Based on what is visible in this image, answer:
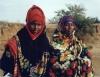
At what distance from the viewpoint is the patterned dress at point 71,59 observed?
299 inches

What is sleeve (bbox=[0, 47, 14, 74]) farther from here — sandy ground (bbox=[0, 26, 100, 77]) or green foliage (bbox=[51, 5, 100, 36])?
green foliage (bbox=[51, 5, 100, 36])

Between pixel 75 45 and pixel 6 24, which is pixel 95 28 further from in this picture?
pixel 75 45

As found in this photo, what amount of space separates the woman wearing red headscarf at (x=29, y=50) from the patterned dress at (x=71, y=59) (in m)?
0.16

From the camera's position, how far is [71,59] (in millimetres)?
7605

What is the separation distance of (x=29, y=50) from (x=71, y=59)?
0.65 m

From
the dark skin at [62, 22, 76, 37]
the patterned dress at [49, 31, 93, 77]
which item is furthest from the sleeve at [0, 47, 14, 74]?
the dark skin at [62, 22, 76, 37]

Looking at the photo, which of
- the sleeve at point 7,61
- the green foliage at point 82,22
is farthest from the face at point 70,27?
A: the green foliage at point 82,22

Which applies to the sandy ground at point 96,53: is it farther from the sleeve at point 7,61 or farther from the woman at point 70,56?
the sleeve at point 7,61

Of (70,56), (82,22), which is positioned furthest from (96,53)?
(70,56)

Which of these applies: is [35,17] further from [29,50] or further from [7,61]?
[7,61]

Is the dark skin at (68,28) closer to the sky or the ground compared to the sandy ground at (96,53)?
closer to the sky

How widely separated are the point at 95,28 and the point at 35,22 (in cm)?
3382

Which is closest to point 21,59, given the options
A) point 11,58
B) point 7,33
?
point 11,58

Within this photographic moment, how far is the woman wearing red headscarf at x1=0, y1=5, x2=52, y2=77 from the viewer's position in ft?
24.6
